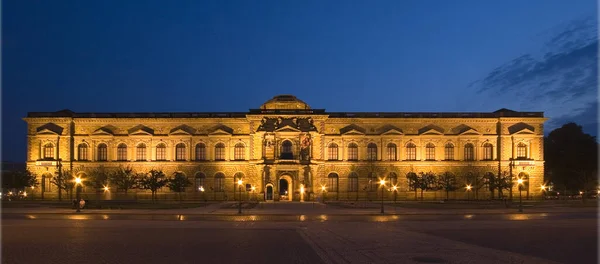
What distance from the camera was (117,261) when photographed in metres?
17.9

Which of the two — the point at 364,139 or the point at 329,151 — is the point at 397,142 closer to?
the point at 364,139

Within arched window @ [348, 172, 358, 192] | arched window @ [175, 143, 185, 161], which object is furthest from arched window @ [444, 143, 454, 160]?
arched window @ [175, 143, 185, 161]

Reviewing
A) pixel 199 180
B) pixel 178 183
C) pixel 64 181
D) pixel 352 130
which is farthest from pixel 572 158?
pixel 64 181

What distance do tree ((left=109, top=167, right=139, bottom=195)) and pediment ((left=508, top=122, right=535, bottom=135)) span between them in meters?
51.8

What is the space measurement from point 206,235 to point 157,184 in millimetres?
45926

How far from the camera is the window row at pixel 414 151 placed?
8100 centimetres

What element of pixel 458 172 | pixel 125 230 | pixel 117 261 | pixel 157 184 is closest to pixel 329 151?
pixel 458 172

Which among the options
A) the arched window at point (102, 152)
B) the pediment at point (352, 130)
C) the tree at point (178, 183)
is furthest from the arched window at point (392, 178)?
the arched window at point (102, 152)

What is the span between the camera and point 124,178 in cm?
7281

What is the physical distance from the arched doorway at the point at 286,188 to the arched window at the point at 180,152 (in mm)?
14347

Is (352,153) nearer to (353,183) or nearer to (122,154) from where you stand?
(353,183)

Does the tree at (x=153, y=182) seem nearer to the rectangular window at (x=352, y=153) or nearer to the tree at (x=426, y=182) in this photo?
the rectangular window at (x=352, y=153)

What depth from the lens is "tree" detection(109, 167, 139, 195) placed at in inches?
2849

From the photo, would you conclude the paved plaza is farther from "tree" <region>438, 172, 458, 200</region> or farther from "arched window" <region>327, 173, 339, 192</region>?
"arched window" <region>327, 173, 339, 192</region>
